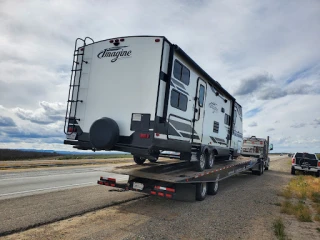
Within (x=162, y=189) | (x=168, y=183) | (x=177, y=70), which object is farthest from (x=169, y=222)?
(x=177, y=70)

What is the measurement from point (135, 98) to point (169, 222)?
10.5ft

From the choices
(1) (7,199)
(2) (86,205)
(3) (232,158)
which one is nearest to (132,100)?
(2) (86,205)

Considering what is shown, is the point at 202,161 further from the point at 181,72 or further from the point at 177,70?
the point at 177,70

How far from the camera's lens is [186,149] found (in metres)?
8.28

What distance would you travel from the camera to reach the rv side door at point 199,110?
9172mm

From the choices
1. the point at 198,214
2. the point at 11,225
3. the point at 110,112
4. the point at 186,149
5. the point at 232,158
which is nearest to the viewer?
the point at 11,225

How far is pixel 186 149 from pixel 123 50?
11.4ft

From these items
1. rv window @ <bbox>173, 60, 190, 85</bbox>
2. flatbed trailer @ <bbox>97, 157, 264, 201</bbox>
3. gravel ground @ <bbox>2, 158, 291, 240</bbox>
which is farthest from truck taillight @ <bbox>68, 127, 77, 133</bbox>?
rv window @ <bbox>173, 60, 190, 85</bbox>

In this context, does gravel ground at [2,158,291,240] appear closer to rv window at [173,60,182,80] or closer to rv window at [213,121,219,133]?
rv window at [213,121,219,133]

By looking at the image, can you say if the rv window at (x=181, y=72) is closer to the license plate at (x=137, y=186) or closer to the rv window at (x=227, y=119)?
the license plate at (x=137, y=186)

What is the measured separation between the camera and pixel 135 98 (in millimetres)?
7125

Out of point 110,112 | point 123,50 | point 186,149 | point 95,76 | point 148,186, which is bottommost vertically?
point 148,186

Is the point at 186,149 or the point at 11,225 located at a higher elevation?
the point at 186,149

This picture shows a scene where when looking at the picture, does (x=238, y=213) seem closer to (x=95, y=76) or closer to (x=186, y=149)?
(x=186, y=149)
